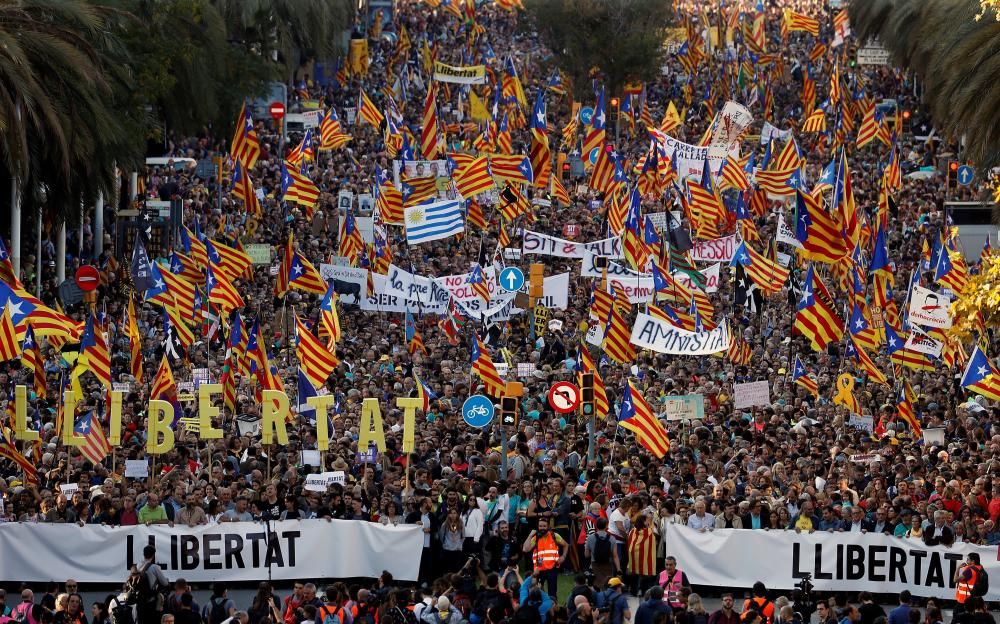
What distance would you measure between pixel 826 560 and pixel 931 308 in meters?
8.73

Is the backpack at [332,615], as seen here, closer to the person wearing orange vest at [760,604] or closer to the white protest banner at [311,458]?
the person wearing orange vest at [760,604]

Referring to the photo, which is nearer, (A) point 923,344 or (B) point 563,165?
(A) point 923,344

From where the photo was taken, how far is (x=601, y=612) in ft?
66.2

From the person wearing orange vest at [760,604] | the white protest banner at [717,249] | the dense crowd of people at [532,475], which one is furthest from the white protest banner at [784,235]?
the person wearing orange vest at [760,604]

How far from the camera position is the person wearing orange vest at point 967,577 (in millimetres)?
22156

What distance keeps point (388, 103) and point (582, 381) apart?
99.5 ft

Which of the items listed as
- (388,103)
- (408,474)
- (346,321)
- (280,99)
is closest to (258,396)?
(408,474)

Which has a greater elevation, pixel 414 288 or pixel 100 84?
pixel 100 84

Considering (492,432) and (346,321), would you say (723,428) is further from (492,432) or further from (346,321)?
(346,321)

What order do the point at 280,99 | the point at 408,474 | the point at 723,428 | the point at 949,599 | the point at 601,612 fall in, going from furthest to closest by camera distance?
the point at 280,99 < the point at 723,428 < the point at 408,474 < the point at 949,599 < the point at 601,612

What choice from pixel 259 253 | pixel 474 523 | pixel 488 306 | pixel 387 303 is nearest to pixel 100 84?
pixel 259 253

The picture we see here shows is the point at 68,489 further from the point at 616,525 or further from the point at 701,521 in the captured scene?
the point at 701,521

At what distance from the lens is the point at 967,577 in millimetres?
22266

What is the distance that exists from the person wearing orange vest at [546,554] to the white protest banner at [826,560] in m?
1.64
